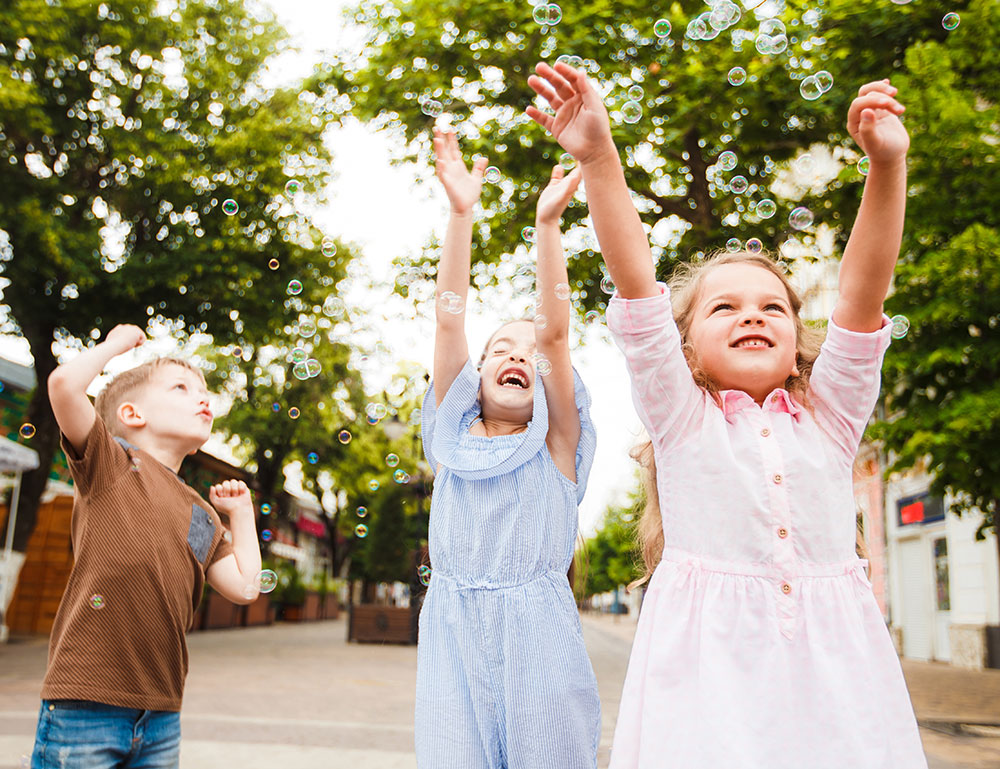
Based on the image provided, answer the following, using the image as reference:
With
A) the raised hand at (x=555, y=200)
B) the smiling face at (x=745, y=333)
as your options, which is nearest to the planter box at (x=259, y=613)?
the raised hand at (x=555, y=200)

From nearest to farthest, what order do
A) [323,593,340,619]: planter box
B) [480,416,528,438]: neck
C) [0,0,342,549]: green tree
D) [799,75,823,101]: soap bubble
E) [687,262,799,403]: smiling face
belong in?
[687,262,799,403]: smiling face
[480,416,528,438]: neck
[799,75,823,101]: soap bubble
[0,0,342,549]: green tree
[323,593,340,619]: planter box

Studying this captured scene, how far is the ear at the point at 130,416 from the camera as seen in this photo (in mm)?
A: 2881

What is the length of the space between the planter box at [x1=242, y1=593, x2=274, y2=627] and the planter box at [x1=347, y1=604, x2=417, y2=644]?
25.7 ft

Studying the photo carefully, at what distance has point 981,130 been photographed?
26.8ft

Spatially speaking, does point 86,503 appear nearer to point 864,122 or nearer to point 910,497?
point 864,122

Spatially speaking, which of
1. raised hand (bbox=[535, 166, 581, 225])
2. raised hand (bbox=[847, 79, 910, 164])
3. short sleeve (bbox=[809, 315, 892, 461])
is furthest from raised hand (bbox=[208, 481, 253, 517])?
raised hand (bbox=[847, 79, 910, 164])

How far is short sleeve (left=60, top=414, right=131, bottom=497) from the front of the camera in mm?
2570

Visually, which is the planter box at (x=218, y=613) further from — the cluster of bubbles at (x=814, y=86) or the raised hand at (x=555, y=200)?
the raised hand at (x=555, y=200)

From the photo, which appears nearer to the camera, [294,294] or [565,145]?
[565,145]

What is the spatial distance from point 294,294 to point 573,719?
14020 mm

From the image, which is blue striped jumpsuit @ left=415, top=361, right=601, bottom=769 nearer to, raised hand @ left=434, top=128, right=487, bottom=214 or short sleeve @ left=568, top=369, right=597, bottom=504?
short sleeve @ left=568, top=369, right=597, bottom=504

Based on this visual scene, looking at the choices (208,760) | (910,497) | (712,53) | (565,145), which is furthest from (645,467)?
(910,497)

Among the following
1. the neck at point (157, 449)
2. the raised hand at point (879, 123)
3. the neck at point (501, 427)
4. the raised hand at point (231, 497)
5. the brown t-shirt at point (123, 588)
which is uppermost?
the raised hand at point (879, 123)

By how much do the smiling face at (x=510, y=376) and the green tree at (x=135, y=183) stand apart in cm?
1089
